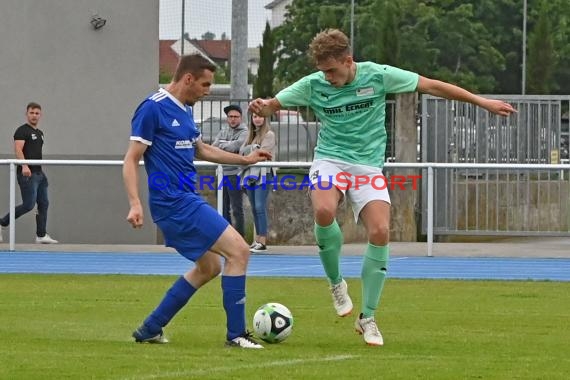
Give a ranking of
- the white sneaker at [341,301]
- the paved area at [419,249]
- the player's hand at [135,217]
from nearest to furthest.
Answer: the player's hand at [135,217] < the white sneaker at [341,301] < the paved area at [419,249]

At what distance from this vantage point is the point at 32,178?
62.7 feet

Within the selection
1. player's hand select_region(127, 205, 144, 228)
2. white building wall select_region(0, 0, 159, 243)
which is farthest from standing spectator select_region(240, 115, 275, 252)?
player's hand select_region(127, 205, 144, 228)

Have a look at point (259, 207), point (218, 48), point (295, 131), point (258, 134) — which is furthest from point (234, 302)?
point (218, 48)

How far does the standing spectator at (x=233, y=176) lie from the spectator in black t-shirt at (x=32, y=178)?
7.93 feet

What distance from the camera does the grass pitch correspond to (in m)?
7.93

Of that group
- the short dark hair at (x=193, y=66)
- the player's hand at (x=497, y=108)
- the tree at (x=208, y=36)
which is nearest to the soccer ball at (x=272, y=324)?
the short dark hair at (x=193, y=66)

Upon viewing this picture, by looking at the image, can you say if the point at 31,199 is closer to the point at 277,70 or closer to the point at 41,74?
the point at 41,74

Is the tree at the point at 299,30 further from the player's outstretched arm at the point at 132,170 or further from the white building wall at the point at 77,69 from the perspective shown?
the player's outstretched arm at the point at 132,170

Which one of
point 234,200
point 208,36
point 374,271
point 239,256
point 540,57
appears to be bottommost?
point 374,271

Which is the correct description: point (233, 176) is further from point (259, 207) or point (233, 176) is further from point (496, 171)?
point (496, 171)

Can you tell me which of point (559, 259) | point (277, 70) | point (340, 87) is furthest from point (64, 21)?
point (277, 70)

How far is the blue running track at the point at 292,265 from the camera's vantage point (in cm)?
1614

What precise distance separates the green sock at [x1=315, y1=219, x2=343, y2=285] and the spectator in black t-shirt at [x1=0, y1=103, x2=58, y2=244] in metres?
9.74

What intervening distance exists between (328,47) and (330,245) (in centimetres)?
143
